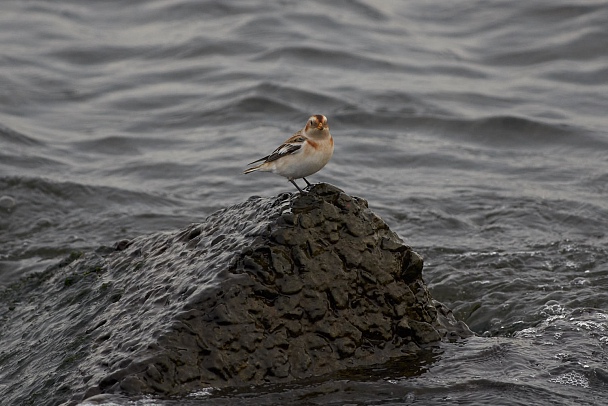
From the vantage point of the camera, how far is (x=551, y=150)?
44.1 feet

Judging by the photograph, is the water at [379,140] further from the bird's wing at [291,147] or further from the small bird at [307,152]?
the bird's wing at [291,147]

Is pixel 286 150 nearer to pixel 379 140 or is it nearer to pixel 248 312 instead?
pixel 248 312

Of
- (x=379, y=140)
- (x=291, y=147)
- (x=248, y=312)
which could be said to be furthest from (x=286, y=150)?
(x=379, y=140)

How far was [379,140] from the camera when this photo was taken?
46.0ft

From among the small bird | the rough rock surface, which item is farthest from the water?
the small bird

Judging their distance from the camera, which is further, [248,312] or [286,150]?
[286,150]

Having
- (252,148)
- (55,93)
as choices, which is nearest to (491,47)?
(252,148)

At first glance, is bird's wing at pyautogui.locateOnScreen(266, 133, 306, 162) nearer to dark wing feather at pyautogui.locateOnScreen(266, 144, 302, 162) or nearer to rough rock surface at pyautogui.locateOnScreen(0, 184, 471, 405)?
dark wing feather at pyautogui.locateOnScreen(266, 144, 302, 162)

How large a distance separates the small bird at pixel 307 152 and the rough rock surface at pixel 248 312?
1.06ft

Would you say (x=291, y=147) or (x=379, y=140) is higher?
(x=291, y=147)

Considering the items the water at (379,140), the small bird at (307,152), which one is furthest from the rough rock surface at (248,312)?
the small bird at (307,152)

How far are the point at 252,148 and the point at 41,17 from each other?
874 cm

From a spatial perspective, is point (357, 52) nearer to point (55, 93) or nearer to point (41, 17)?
point (55, 93)

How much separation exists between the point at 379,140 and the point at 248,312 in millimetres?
8900
